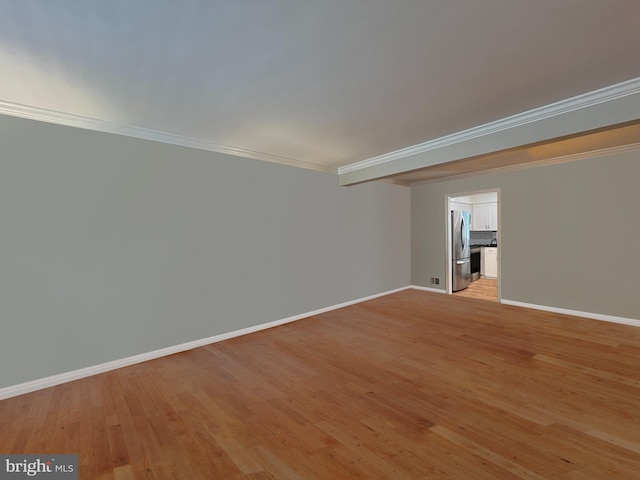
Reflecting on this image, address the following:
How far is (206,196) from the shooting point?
3.54 metres

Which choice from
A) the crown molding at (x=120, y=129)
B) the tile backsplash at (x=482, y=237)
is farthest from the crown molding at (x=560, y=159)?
the crown molding at (x=120, y=129)

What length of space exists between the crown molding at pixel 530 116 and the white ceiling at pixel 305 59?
0.11 m

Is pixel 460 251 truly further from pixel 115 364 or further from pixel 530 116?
pixel 115 364

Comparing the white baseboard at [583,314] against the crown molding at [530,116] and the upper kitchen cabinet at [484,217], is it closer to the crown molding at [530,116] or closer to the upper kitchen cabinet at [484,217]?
the crown molding at [530,116]

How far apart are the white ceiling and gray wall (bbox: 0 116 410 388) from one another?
1.56 feet

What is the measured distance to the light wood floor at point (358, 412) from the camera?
1.64 m

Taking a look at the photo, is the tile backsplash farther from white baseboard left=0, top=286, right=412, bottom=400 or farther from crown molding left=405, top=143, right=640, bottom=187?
white baseboard left=0, top=286, right=412, bottom=400

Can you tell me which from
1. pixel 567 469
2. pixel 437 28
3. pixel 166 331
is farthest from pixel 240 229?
pixel 567 469

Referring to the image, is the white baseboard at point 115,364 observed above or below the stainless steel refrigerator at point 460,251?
below

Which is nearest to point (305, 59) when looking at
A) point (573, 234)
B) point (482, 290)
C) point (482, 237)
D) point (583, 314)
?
point (573, 234)

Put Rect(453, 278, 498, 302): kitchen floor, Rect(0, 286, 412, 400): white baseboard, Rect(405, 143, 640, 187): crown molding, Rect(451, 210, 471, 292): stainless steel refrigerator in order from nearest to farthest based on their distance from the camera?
Rect(0, 286, 412, 400): white baseboard, Rect(405, 143, 640, 187): crown molding, Rect(453, 278, 498, 302): kitchen floor, Rect(451, 210, 471, 292): stainless steel refrigerator

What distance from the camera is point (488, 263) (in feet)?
25.7

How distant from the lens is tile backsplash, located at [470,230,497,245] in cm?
830

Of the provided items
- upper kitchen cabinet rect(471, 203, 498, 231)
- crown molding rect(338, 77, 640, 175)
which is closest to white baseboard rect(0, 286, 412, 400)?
crown molding rect(338, 77, 640, 175)
